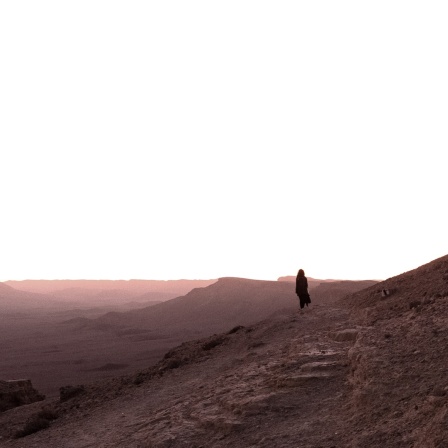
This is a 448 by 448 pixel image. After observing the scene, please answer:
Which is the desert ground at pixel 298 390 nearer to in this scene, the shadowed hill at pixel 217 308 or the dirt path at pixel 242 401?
the dirt path at pixel 242 401

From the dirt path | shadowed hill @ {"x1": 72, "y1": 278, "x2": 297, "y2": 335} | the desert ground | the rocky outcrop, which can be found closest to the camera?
the desert ground

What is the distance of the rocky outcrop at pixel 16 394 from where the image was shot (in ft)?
58.7

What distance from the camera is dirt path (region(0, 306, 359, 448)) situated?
8.79m

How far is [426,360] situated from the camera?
877 cm

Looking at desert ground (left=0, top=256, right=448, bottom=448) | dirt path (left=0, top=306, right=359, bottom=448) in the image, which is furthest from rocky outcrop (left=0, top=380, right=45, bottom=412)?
dirt path (left=0, top=306, right=359, bottom=448)

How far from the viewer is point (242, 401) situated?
9906 mm

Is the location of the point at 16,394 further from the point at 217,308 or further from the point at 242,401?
the point at 217,308

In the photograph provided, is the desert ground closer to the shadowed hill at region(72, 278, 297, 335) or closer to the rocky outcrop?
the rocky outcrop

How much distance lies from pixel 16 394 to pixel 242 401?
38.9 ft

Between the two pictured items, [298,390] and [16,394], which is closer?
[298,390]

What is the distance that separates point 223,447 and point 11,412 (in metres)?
10.7

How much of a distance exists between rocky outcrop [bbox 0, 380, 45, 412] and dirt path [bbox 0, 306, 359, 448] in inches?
169

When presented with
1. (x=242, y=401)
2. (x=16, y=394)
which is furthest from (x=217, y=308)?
(x=242, y=401)

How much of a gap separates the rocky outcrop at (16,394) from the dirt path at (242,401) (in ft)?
14.1
